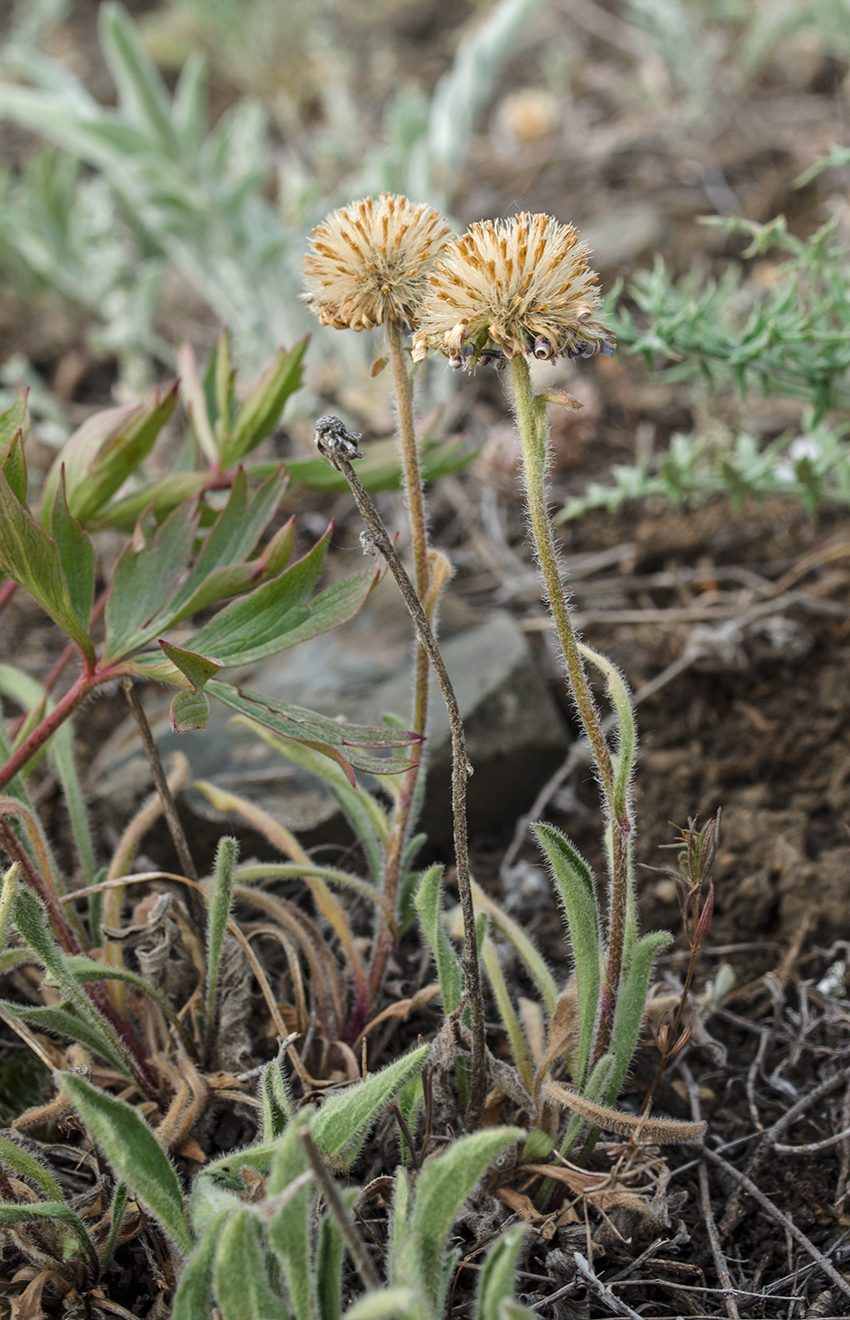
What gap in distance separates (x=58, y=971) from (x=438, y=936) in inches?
19.1

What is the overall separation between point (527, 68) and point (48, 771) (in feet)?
17.1

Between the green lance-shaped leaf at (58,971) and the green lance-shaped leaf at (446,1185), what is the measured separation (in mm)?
532

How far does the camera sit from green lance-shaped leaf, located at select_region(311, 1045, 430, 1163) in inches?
46.8

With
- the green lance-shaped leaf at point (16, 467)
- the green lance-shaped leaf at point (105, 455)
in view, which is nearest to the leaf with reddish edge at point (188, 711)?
the green lance-shaped leaf at point (16, 467)

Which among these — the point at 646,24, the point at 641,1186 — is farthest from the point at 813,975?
the point at 646,24

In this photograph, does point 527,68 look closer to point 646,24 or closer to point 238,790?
point 646,24

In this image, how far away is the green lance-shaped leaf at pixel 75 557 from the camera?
154 centimetres

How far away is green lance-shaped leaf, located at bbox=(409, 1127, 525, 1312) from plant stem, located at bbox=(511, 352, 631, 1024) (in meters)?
0.33

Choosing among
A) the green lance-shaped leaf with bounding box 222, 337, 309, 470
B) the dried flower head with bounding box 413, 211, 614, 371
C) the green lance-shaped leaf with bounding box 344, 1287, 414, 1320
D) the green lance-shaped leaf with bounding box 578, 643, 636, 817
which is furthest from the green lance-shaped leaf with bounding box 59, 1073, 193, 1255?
the green lance-shaped leaf with bounding box 222, 337, 309, 470

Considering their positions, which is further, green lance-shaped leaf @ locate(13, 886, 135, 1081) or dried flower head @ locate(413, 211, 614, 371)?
green lance-shaped leaf @ locate(13, 886, 135, 1081)

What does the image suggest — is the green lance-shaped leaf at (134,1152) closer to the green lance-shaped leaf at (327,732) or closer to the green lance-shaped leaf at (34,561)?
the green lance-shaped leaf at (327,732)

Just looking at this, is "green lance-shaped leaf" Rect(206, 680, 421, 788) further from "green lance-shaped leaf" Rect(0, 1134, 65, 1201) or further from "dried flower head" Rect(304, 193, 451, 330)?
"green lance-shaped leaf" Rect(0, 1134, 65, 1201)

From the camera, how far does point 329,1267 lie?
112 cm

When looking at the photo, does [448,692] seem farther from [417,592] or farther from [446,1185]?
[446,1185]
